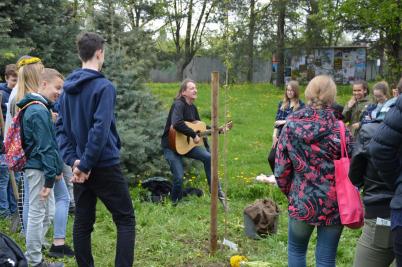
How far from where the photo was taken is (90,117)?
3988 mm

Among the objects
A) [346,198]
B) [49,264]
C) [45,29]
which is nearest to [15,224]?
[49,264]

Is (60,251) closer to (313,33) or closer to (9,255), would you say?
(9,255)

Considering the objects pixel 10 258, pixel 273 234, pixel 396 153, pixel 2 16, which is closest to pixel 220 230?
pixel 273 234

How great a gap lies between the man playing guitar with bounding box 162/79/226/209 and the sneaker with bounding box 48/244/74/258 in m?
2.34

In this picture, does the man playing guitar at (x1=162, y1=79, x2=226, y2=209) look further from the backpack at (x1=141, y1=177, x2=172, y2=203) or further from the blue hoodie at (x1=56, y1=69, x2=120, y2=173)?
the blue hoodie at (x1=56, y1=69, x2=120, y2=173)

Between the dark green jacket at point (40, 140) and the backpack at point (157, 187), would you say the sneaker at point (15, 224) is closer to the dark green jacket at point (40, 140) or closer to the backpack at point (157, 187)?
the dark green jacket at point (40, 140)

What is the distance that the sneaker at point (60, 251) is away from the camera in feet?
17.0

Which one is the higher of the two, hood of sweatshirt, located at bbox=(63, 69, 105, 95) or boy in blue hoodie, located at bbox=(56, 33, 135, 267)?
hood of sweatshirt, located at bbox=(63, 69, 105, 95)

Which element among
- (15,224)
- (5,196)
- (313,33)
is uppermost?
(313,33)

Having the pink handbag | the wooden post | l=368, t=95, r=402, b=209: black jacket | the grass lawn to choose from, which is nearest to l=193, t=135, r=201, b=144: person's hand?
the grass lawn

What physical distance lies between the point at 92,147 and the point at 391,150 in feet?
6.71

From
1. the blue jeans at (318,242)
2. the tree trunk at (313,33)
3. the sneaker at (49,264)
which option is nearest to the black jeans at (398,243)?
the blue jeans at (318,242)

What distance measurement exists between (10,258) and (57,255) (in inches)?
61.2

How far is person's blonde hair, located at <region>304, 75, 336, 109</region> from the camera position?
378cm
